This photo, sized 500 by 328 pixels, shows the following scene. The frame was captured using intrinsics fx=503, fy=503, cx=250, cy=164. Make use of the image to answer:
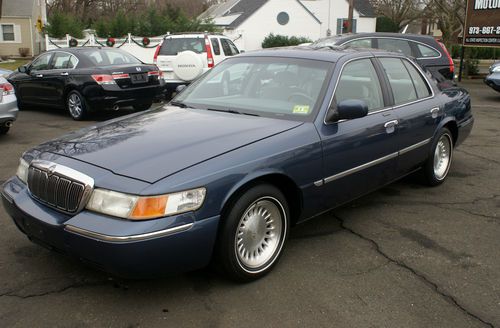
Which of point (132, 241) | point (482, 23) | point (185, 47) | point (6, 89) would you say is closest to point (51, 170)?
point (132, 241)

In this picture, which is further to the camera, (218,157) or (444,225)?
(444,225)

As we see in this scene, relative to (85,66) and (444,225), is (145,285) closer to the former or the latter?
(444,225)

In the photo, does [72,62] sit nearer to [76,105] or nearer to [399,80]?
[76,105]

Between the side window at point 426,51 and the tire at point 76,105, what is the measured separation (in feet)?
23.0

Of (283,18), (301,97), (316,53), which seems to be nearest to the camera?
(301,97)

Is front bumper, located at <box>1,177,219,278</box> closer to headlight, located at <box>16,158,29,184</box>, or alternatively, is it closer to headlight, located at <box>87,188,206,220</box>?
headlight, located at <box>87,188,206,220</box>

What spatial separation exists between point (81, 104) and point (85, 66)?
2.62 feet

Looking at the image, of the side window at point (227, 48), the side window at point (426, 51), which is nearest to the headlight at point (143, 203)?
the side window at point (426, 51)

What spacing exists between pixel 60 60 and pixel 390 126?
8.33m

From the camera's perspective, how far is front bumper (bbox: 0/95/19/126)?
8.02 m

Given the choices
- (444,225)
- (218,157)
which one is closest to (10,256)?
(218,157)

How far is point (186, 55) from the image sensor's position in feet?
40.0

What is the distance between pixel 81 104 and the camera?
10188 millimetres

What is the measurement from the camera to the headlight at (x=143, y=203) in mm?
2924
